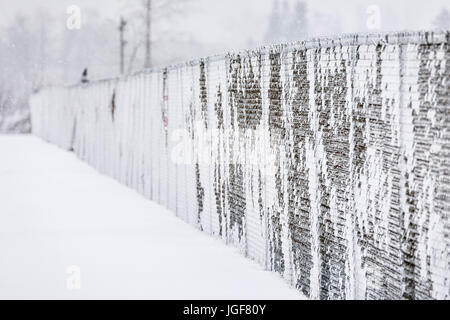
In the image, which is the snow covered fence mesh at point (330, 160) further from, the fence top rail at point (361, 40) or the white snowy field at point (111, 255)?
the white snowy field at point (111, 255)

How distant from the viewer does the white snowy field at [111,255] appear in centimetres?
495

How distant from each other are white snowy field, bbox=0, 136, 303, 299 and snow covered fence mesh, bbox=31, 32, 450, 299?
31 centimetres

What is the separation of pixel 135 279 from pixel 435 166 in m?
2.83

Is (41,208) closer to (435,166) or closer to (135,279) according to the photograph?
(135,279)

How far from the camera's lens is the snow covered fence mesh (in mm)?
3426

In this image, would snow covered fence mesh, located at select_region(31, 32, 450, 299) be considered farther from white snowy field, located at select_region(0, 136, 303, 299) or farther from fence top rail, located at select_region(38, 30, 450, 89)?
white snowy field, located at select_region(0, 136, 303, 299)

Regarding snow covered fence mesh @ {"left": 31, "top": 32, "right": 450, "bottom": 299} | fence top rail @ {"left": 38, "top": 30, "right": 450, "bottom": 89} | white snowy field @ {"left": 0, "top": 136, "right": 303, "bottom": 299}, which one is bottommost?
white snowy field @ {"left": 0, "top": 136, "right": 303, "bottom": 299}

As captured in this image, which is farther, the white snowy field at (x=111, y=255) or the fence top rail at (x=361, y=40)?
the white snowy field at (x=111, y=255)

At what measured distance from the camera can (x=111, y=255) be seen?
6121mm

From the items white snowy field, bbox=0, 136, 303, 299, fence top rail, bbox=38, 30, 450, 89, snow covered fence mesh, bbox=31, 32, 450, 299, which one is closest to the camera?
fence top rail, bbox=38, 30, 450, 89

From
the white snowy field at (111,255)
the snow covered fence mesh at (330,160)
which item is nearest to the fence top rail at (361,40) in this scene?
the snow covered fence mesh at (330,160)

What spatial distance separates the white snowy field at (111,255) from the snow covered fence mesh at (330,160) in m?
0.31

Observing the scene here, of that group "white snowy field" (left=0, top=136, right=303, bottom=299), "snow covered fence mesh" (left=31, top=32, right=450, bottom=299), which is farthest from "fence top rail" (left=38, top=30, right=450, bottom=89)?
"white snowy field" (left=0, top=136, right=303, bottom=299)
